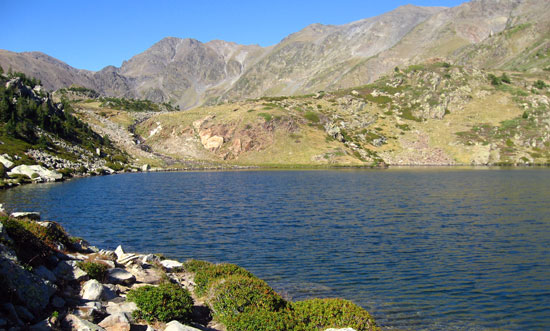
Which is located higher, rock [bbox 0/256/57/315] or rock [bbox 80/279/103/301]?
rock [bbox 0/256/57/315]

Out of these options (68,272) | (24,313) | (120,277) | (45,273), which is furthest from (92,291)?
(120,277)

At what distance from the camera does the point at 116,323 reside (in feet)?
46.4

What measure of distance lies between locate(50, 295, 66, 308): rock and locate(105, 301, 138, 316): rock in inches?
69.7

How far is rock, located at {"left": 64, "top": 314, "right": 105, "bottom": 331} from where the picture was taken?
13.1 metres

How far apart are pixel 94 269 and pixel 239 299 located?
7.94m

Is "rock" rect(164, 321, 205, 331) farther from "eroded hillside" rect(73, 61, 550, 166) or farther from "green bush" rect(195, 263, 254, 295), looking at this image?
"eroded hillside" rect(73, 61, 550, 166)

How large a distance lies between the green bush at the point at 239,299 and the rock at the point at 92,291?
197 inches

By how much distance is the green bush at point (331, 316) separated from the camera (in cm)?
1594

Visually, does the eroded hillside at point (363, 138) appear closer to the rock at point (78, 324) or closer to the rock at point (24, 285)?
the rock at point (24, 285)

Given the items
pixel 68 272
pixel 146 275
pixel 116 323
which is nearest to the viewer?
pixel 116 323

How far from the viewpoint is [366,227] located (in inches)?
1623

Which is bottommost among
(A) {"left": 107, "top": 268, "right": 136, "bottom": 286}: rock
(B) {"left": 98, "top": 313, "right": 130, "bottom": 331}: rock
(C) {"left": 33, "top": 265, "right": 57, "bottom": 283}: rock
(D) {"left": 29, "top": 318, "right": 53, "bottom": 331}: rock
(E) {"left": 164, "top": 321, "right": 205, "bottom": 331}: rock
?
(A) {"left": 107, "top": 268, "right": 136, "bottom": 286}: rock

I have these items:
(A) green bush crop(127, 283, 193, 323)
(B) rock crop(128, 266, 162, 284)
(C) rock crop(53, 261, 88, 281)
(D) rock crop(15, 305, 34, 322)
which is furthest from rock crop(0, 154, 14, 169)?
(D) rock crop(15, 305, 34, 322)

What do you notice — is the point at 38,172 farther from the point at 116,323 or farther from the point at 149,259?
the point at 116,323
